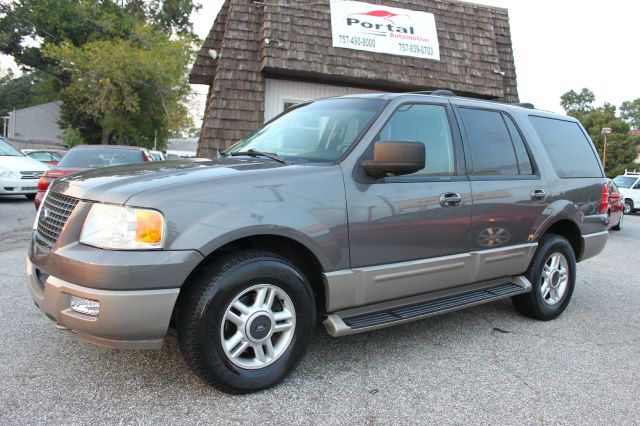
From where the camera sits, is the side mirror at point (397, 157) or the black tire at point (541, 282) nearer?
the side mirror at point (397, 157)

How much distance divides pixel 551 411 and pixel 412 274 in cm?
112

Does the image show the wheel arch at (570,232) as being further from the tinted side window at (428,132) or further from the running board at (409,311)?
the tinted side window at (428,132)

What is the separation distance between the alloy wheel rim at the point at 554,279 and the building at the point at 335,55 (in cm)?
717

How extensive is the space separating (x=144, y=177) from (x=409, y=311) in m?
1.90

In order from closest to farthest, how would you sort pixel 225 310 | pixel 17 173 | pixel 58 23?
pixel 225 310, pixel 17 173, pixel 58 23

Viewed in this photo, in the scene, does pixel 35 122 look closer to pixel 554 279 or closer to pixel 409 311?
pixel 554 279

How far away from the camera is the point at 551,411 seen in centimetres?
274

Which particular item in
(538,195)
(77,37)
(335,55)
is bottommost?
(538,195)

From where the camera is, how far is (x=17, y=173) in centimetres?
1158

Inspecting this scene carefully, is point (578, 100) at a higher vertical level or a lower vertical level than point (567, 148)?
higher

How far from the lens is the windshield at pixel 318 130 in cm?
328

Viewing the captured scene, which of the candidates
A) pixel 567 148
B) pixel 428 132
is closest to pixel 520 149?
pixel 567 148

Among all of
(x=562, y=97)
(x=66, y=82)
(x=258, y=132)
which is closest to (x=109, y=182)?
(x=258, y=132)

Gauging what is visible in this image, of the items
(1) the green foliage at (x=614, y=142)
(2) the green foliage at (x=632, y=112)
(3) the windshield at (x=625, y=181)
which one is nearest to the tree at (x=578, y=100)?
(2) the green foliage at (x=632, y=112)
